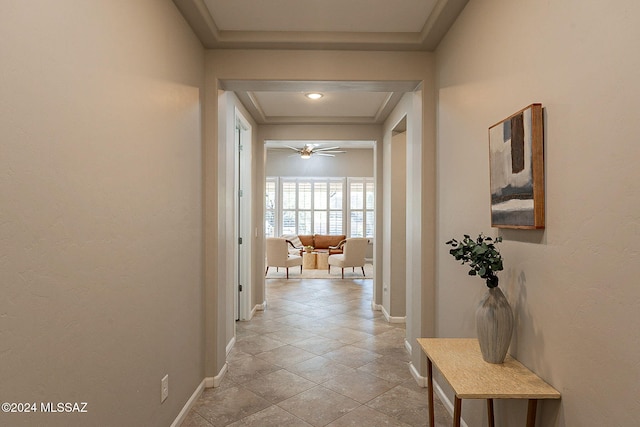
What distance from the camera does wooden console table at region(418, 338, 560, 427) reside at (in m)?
1.35

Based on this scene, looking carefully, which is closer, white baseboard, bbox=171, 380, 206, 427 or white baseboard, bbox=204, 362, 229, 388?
white baseboard, bbox=171, 380, 206, 427

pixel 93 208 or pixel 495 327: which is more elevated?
pixel 93 208

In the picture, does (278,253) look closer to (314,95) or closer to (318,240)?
(318,240)

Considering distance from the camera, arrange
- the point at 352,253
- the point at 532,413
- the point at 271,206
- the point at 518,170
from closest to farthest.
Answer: the point at 532,413 < the point at 518,170 < the point at 352,253 < the point at 271,206

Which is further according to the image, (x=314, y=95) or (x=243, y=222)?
(x=243, y=222)

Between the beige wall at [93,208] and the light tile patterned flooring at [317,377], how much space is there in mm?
557

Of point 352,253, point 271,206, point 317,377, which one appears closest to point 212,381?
point 317,377

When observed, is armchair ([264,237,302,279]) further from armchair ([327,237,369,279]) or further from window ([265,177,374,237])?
window ([265,177,374,237])

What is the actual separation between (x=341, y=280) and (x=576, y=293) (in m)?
6.41

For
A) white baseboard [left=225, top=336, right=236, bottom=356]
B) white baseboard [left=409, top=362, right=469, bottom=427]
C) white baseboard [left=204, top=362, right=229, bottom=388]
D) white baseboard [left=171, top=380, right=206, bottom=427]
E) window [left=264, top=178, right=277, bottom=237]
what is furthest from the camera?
window [left=264, top=178, right=277, bottom=237]

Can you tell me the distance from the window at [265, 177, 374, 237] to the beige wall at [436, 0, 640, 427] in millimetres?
7894

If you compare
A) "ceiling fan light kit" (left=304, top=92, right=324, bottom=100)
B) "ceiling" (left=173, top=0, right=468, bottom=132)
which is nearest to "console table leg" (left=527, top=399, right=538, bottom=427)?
"ceiling" (left=173, top=0, right=468, bottom=132)

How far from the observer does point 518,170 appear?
1588 millimetres

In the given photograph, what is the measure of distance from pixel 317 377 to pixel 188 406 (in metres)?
1.04
